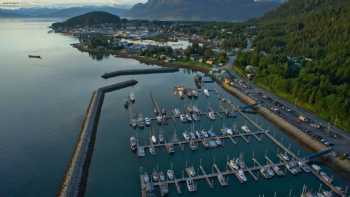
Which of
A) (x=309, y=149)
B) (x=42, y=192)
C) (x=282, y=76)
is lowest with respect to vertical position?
(x=42, y=192)

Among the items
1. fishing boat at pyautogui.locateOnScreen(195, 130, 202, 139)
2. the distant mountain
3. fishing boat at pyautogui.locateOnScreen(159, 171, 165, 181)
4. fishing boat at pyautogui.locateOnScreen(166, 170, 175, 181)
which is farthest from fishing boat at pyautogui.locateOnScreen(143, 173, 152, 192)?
→ the distant mountain

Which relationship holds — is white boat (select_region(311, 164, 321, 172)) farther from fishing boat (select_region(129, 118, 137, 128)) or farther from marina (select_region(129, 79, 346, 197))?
fishing boat (select_region(129, 118, 137, 128))

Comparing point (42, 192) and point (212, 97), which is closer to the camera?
point (42, 192)

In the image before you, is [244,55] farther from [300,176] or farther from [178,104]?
[300,176]

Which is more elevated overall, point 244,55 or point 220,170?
point 244,55

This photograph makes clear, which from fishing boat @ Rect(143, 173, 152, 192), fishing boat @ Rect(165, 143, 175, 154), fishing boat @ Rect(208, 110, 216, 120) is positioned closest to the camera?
fishing boat @ Rect(143, 173, 152, 192)

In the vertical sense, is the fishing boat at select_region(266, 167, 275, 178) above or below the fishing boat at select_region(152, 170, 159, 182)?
above

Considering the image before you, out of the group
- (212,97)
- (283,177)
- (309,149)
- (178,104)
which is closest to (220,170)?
(283,177)
